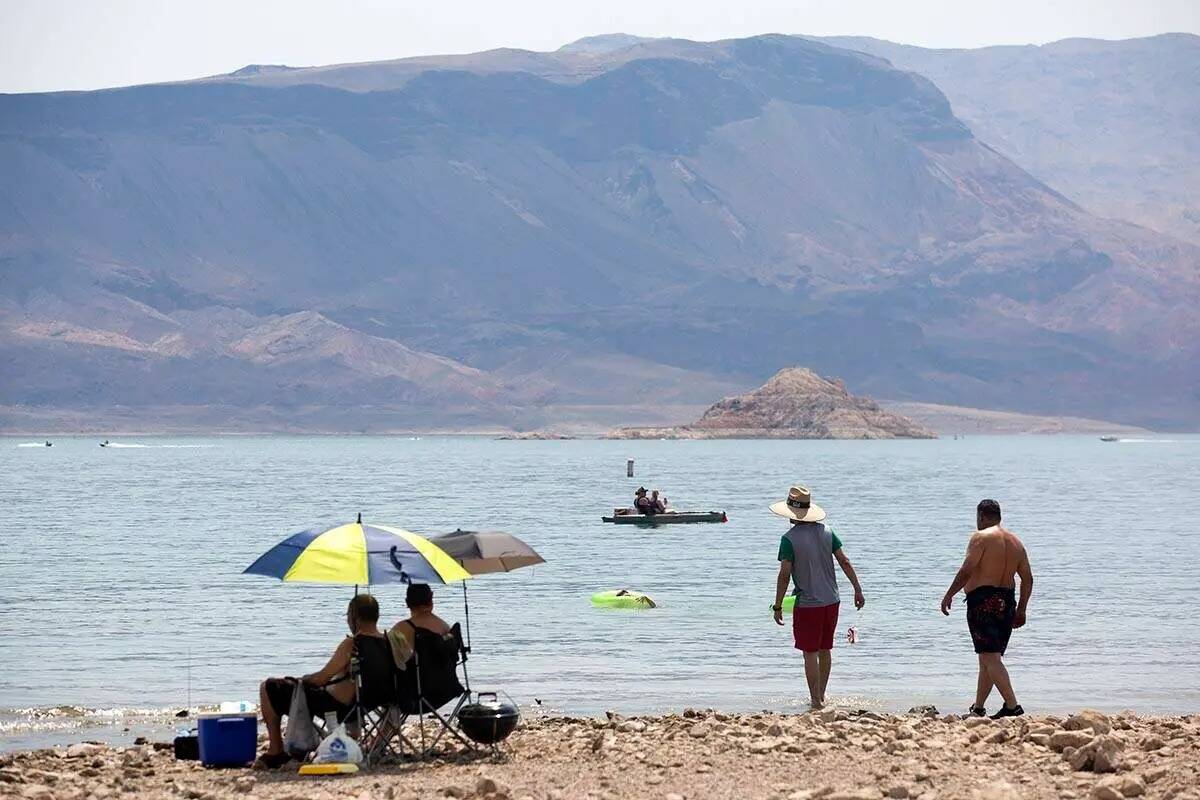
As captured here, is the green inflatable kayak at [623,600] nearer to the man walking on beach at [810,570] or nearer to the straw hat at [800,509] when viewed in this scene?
the man walking on beach at [810,570]

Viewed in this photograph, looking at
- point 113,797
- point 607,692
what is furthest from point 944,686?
point 113,797

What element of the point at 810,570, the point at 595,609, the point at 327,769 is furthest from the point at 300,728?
the point at 595,609

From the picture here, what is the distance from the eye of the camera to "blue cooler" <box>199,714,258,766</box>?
1576cm

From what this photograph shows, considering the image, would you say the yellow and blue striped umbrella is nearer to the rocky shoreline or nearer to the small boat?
the rocky shoreline

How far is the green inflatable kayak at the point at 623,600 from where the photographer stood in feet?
115

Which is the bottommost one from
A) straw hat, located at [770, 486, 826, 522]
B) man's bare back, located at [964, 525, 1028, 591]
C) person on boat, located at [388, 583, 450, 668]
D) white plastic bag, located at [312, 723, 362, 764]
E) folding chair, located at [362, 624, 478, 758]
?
white plastic bag, located at [312, 723, 362, 764]

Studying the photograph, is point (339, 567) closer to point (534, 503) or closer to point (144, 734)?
point (144, 734)

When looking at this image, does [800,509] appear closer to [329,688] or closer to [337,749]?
[329,688]

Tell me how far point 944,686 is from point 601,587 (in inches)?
658

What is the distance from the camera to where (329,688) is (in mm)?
15578

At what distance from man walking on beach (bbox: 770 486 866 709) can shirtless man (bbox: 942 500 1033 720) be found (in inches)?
39.8

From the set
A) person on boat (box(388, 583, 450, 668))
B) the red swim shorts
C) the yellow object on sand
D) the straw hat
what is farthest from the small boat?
the yellow object on sand

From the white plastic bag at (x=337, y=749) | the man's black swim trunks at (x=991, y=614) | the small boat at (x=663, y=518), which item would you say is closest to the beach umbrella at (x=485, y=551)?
the white plastic bag at (x=337, y=749)

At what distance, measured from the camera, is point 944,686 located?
78.7 feet
